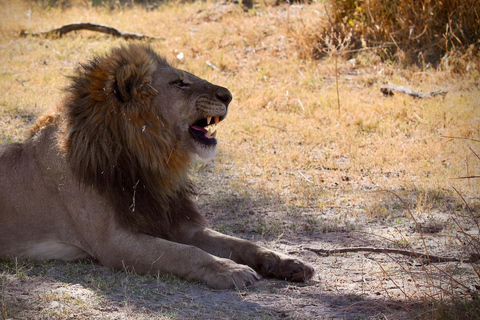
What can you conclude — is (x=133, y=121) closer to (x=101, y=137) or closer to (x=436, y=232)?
(x=101, y=137)

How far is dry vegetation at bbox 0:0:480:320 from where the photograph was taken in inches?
123

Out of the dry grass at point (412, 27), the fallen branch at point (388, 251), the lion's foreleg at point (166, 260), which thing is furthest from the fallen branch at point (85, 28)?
the lion's foreleg at point (166, 260)

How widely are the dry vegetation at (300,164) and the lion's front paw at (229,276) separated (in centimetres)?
8

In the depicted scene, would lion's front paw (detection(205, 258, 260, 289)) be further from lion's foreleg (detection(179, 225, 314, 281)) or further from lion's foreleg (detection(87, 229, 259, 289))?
lion's foreleg (detection(179, 225, 314, 281))

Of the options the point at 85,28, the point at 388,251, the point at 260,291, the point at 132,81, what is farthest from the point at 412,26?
the point at 260,291

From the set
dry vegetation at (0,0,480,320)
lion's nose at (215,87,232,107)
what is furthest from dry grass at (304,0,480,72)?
lion's nose at (215,87,232,107)

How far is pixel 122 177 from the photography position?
367cm

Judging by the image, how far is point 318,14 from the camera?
9617mm

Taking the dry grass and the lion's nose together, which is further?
the dry grass

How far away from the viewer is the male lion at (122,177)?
3.57 metres

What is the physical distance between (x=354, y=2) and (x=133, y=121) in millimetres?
5926

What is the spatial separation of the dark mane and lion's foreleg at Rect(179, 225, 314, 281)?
221mm

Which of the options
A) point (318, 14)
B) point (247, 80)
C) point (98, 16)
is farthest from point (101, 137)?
point (98, 16)

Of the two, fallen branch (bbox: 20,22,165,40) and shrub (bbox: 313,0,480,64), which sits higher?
shrub (bbox: 313,0,480,64)
